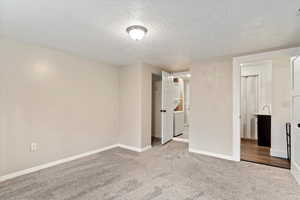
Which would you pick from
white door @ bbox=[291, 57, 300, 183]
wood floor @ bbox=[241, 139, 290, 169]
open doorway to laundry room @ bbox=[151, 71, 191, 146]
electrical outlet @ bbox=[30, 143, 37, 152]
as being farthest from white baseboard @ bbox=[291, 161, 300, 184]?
electrical outlet @ bbox=[30, 143, 37, 152]

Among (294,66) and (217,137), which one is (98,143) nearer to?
(217,137)

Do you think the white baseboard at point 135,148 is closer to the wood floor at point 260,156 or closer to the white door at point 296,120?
the wood floor at point 260,156

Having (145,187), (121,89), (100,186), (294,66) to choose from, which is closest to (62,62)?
(121,89)

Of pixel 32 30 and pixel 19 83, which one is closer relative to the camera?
pixel 32 30

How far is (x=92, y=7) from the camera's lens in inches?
64.4

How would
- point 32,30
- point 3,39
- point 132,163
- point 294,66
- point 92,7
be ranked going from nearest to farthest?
point 92,7, point 32,30, point 3,39, point 294,66, point 132,163

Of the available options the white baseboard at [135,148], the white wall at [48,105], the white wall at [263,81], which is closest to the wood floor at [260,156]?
the white wall at [263,81]

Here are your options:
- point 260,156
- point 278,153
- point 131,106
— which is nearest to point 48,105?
point 131,106

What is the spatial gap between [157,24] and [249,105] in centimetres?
471

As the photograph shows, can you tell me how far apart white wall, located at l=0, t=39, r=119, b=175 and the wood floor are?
347 centimetres

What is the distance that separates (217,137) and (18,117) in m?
3.91

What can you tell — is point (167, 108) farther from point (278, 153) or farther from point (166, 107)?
point (278, 153)

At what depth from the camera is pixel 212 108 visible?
3.51 metres

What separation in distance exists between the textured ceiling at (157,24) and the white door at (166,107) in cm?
151
